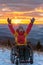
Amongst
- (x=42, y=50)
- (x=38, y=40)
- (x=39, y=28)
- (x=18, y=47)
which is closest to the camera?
(x=18, y=47)

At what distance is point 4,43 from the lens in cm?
646

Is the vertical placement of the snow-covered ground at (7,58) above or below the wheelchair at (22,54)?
below

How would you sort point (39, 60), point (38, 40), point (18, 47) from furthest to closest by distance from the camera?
point (38, 40) < point (39, 60) < point (18, 47)

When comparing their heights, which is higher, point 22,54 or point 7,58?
point 22,54

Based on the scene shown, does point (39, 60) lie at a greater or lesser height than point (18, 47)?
lesser

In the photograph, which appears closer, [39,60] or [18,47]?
[18,47]

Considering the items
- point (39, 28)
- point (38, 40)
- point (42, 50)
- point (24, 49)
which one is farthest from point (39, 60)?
point (39, 28)

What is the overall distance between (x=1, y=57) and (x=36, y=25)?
2583 mm

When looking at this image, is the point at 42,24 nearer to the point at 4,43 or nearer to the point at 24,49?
the point at 4,43

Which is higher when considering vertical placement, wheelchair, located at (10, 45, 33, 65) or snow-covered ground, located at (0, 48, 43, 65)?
wheelchair, located at (10, 45, 33, 65)

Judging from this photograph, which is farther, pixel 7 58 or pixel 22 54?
pixel 7 58

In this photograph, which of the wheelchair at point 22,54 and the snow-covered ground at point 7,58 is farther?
the snow-covered ground at point 7,58

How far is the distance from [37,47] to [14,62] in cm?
170

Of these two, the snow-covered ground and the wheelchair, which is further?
the snow-covered ground
